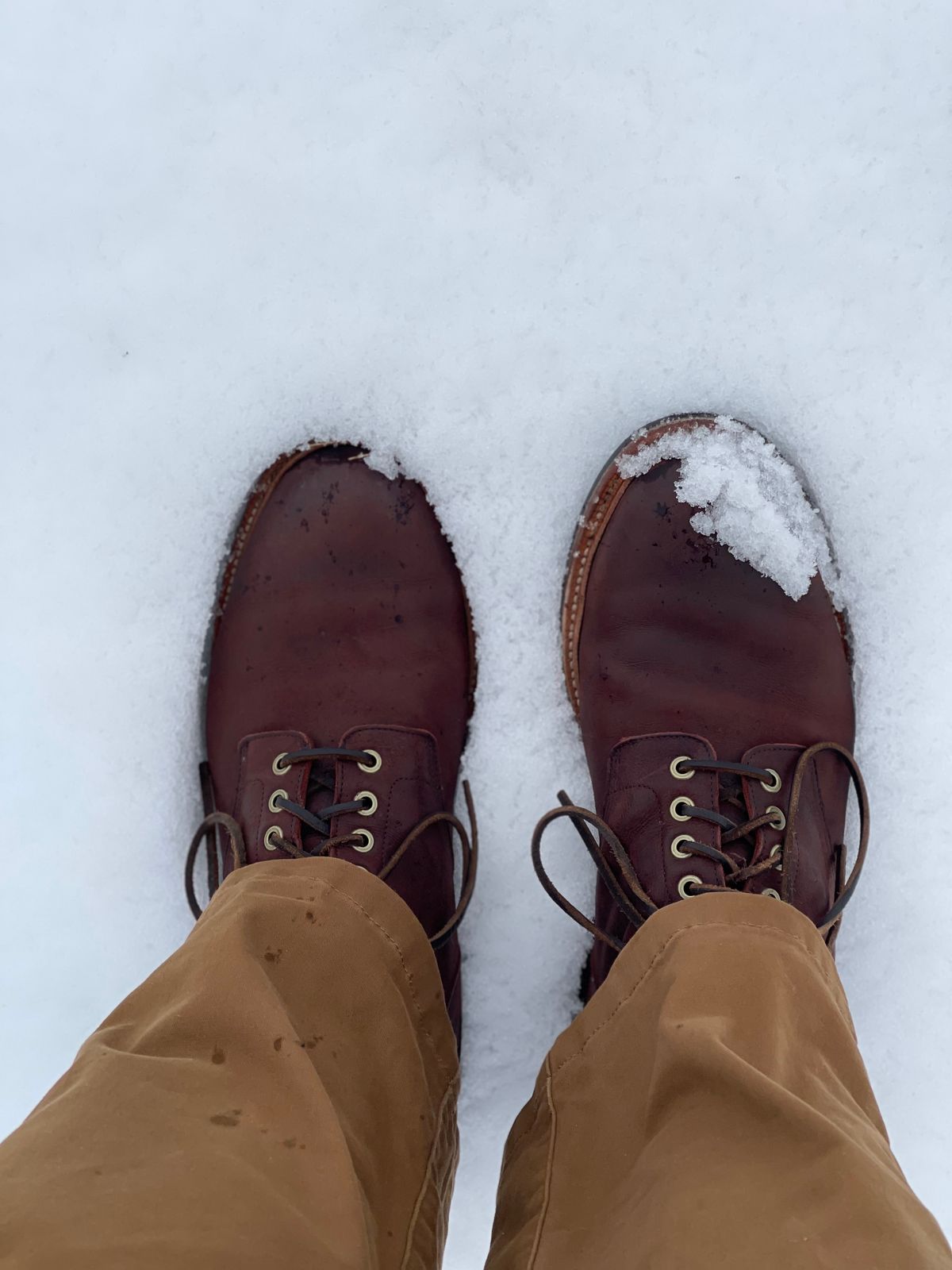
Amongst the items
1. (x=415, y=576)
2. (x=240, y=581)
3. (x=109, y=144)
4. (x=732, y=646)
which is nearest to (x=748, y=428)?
(x=732, y=646)

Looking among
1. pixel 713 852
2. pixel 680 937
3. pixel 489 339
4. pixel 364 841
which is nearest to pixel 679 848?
pixel 713 852

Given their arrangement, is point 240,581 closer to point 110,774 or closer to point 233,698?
point 233,698

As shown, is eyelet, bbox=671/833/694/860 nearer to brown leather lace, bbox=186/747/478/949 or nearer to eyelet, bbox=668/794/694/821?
eyelet, bbox=668/794/694/821

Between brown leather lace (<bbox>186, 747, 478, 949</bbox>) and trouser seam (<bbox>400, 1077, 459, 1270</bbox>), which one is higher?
brown leather lace (<bbox>186, 747, 478, 949</bbox>)

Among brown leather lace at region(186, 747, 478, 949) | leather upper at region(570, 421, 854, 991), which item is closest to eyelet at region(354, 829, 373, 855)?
brown leather lace at region(186, 747, 478, 949)

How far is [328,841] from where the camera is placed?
2.49 feet

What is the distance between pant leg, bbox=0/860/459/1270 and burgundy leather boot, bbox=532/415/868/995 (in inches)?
8.5

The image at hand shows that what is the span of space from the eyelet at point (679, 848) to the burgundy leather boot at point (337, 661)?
0.18 meters

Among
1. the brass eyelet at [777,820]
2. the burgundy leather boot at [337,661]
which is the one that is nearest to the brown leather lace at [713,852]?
the brass eyelet at [777,820]

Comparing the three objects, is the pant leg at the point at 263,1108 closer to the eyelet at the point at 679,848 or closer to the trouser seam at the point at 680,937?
the trouser seam at the point at 680,937

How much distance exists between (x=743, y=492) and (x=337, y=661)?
41cm

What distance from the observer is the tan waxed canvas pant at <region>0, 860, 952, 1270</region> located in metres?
0.44

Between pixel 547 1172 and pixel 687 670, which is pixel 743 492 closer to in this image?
pixel 687 670

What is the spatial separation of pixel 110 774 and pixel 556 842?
0.45 m
